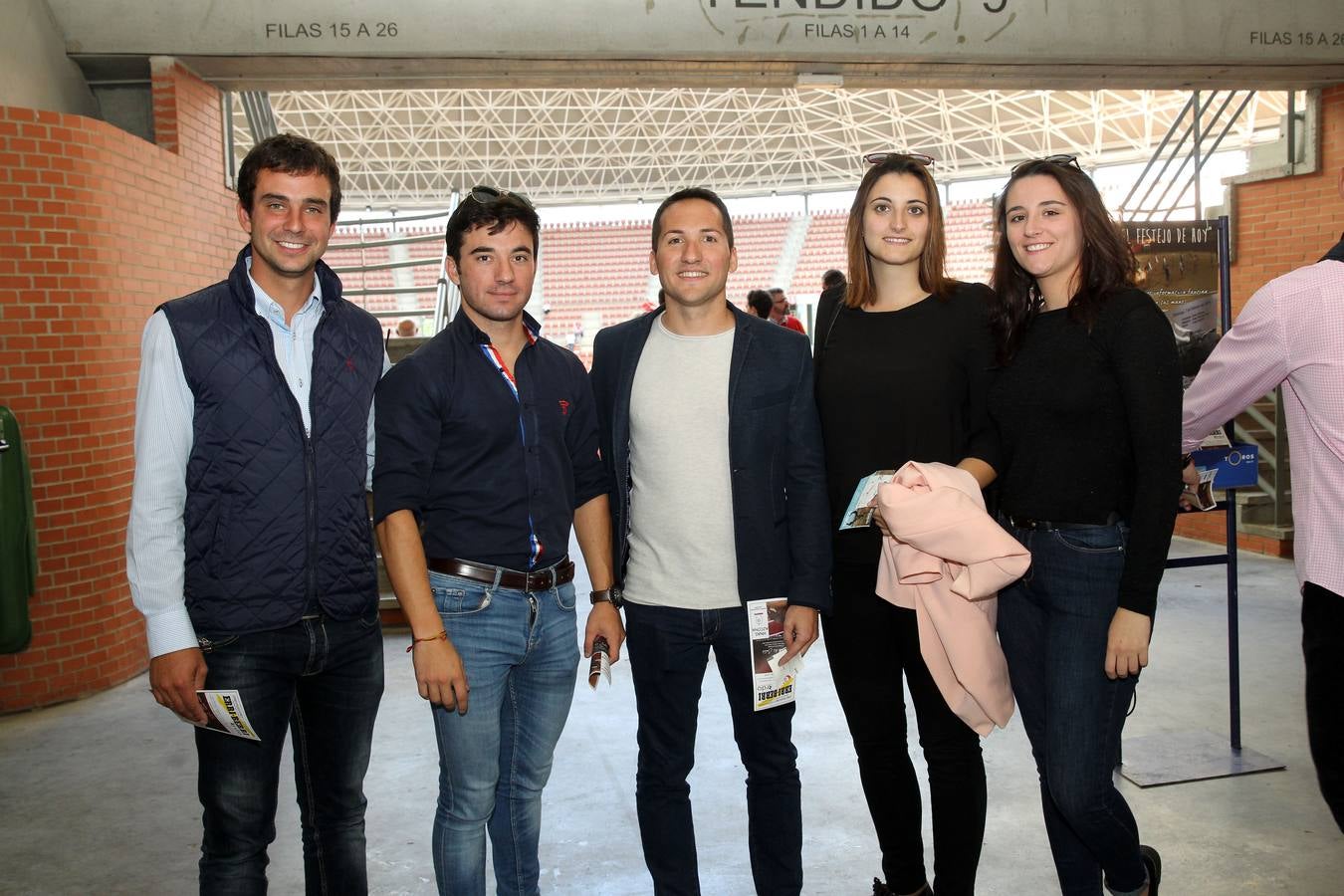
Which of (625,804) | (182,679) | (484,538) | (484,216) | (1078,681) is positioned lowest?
(625,804)

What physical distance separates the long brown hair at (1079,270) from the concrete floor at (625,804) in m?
1.62

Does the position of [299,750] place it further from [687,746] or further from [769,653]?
[769,653]

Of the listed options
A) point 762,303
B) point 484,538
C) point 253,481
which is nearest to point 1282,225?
point 762,303

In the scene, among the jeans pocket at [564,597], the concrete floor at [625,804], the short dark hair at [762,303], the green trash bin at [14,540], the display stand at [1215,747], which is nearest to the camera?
the jeans pocket at [564,597]

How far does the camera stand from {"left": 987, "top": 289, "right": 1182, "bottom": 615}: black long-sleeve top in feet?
6.61

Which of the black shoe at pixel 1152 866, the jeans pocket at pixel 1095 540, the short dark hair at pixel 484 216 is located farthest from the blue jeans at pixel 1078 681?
the short dark hair at pixel 484 216

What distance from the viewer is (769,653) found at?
228 centimetres

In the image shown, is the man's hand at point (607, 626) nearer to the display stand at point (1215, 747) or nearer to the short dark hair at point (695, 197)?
the short dark hair at point (695, 197)

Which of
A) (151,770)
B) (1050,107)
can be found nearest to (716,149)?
(1050,107)

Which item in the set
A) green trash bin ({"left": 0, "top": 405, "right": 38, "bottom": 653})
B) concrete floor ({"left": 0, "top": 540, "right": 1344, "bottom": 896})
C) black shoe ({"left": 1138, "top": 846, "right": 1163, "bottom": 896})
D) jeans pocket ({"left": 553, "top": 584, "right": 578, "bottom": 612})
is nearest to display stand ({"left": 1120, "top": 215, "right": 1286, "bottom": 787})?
concrete floor ({"left": 0, "top": 540, "right": 1344, "bottom": 896})

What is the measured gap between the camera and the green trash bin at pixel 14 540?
158 inches

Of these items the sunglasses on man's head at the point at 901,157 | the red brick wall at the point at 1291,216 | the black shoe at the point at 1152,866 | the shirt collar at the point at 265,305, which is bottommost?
the black shoe at the point at 1152,866

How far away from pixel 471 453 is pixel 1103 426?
133 cm

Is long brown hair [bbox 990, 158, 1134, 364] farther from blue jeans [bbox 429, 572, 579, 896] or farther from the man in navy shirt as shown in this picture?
blue jeans [bbox 429, 572, 579, 896]
